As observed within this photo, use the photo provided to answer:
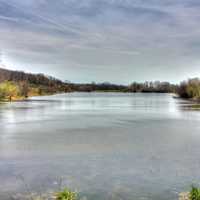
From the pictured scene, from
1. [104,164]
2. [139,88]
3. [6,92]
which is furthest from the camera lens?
[139,88]

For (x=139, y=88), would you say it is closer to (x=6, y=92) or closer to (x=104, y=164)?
(x=6, y=92)

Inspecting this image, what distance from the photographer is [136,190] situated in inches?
261

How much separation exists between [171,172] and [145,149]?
3.28 meters

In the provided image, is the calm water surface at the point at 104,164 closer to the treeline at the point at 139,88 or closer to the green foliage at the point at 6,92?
the green foliage at the point at 6,92

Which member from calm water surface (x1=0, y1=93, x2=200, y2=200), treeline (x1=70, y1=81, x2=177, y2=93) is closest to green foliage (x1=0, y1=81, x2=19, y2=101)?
calm water surface (x1=0, y1=93, x2=200, y2=200)

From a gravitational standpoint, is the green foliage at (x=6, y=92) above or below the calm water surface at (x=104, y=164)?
above

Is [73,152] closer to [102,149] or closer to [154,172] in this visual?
[102,149]

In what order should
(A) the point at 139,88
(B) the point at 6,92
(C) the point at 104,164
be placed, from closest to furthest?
(C) the point at 104,164 → (B) the point at 6,92 → (A) the point at 139,88

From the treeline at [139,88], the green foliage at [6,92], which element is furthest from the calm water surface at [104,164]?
the treeline at [139,88]

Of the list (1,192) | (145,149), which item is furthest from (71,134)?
(1,192)

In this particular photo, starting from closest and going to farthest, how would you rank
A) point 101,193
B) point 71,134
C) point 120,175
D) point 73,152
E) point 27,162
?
point 101,193
point 120,175
point 27,162
point 73,152
point 71,134

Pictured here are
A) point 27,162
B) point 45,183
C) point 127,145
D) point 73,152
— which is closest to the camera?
point 45,183

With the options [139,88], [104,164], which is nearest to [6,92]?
[104,164]

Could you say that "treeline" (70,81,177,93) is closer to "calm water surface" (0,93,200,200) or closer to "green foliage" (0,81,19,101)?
"green foliage" (0,81,19,101)
